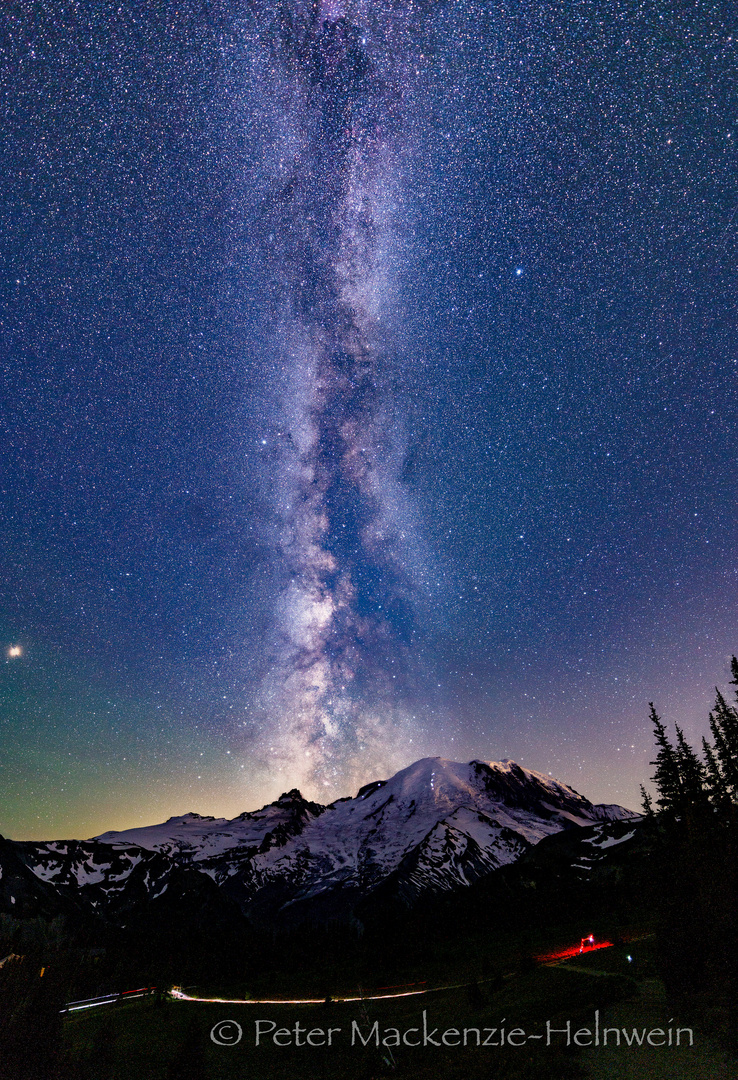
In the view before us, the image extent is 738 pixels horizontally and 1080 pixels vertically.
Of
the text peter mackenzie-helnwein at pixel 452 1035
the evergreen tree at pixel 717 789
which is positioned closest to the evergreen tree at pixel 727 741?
the evergreen tree at pixel 717 789

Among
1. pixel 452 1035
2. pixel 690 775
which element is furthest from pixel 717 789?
pixel 452 1035

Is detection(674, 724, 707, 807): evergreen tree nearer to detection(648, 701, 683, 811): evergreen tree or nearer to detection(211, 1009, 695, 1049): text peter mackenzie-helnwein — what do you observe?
detection(648, 701, 683, 811): evergreen tree

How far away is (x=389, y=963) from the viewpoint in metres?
99.6

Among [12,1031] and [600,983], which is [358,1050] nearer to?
[600,983]

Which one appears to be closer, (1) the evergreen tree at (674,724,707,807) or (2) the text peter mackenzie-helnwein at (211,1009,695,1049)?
(2) the text peter mackenzie-helnwein at (211,1009,695,1049)

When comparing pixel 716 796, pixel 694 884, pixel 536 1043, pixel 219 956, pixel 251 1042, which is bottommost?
pixel 219 956

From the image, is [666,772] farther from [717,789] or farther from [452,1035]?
[452,1035]

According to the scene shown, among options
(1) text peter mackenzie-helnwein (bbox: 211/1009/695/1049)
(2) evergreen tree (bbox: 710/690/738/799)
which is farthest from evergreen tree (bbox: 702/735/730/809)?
(1) text peter mackenzie-helnwein (bbox: 211/1009/695/1049)

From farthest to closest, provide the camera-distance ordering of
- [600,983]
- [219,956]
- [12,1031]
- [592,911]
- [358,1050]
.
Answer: [219,956] < [592,911] < [358,1050] < [600,983] < [12,1031]

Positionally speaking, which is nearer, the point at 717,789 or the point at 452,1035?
the point at 452,1035

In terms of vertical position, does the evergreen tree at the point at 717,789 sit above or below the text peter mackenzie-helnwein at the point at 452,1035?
above

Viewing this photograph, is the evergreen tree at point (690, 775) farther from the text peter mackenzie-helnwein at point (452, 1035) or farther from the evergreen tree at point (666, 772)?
the text peter mackenzie-helnwein at point (452, 1035)

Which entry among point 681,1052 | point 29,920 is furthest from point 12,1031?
point 29,920

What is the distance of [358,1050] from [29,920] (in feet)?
726
